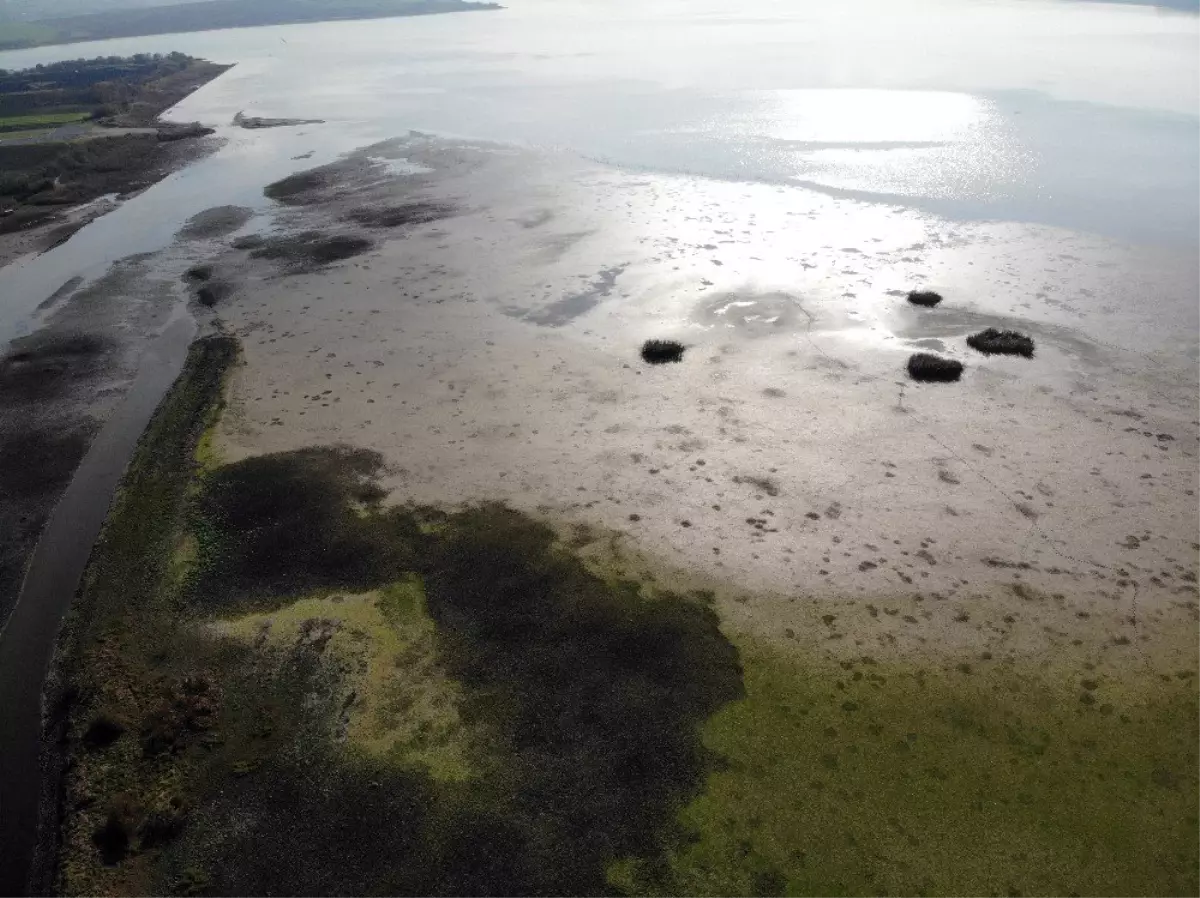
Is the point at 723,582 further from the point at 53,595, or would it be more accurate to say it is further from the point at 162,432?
the point at 162,432

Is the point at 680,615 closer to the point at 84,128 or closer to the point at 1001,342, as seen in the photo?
the point at 1001,342

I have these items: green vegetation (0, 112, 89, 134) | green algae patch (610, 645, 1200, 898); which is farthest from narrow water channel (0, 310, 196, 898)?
green vegetation (0, 112, 89, 134)

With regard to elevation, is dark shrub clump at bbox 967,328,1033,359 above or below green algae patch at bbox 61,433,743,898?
above

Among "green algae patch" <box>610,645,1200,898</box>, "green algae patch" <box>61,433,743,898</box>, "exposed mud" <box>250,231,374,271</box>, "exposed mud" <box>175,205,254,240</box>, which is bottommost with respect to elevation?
"green algae patch" <box>610,645,1200,898</box>

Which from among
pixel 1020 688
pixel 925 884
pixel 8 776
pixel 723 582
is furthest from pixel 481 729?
pixel 1020 688

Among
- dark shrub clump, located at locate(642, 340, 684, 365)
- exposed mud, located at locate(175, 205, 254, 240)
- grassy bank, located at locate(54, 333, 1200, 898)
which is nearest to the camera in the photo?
grassy bank, located at locate(54, 333, 1200, 898)

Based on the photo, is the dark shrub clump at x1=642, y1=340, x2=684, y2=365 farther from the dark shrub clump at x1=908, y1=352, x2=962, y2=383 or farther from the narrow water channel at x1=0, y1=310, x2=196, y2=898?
the narrow water channel at x1=0, y1=310, x2=196, y2=898
